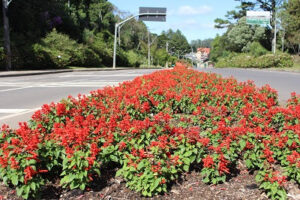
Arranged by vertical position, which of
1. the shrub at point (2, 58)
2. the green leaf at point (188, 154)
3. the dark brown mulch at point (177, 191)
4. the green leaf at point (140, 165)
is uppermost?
the shrub at point (2, 58)

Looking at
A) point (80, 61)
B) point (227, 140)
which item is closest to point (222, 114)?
point (227, 140)

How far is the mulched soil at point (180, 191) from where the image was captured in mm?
3344

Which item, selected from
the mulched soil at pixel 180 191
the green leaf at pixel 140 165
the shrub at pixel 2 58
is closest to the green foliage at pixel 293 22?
the shrub at pixel 2 58

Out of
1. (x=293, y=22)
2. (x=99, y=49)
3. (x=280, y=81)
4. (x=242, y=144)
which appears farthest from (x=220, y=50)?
(x=242, y=144)

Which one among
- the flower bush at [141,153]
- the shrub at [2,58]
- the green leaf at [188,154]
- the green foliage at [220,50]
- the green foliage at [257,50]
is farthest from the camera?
the green foliage at [220,50]

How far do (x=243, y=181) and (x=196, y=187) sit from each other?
511 mm

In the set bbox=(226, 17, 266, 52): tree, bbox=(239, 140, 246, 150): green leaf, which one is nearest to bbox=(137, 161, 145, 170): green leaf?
bbox=(239, 140, 246, 150): green leaf

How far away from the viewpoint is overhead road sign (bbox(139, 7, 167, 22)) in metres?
28.2

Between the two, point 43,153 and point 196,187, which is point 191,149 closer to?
point 196,187

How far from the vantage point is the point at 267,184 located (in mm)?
3184

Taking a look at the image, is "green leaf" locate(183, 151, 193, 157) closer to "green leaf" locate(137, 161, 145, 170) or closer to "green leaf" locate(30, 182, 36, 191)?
→ "green leaf" locate(137, 161, 145, 170)

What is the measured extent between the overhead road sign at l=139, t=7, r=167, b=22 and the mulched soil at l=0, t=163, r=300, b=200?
25499 mm

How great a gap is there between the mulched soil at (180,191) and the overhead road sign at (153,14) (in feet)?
83.7

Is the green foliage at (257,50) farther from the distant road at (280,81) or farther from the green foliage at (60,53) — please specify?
the distant road at (280,81)
